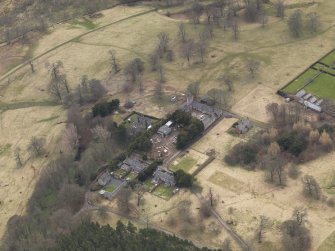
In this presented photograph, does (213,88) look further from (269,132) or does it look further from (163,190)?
(163,190)

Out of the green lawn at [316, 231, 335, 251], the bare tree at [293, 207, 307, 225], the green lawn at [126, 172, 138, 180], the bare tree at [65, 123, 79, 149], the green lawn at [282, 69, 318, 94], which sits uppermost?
the bare tree at [65, 123, 79, 149]

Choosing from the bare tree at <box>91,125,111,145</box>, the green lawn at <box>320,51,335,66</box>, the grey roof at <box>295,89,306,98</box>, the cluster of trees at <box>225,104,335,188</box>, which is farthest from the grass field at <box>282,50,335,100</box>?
the bare tree at <box>91,125,111,145</box>

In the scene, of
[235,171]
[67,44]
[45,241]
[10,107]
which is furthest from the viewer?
[67,44]

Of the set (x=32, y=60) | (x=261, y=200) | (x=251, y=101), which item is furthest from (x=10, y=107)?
(x=261, y=200)

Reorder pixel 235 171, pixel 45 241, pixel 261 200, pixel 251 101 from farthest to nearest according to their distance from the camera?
pixel 251 101 < pixel 235 171 < pixel 261 200 < pixel 45 241

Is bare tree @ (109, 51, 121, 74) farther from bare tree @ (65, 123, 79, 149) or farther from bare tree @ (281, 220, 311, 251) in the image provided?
bare tree @ (281, 220, 311, 251)

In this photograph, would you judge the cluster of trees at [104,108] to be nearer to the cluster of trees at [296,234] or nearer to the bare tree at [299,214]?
the bare tree at [299,214]

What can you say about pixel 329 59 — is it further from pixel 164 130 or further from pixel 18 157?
pixel 18 157
